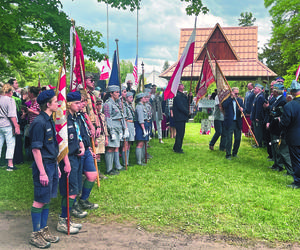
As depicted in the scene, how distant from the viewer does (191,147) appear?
12.5 metres

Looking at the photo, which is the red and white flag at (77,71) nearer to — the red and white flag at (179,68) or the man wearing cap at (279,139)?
the red and white flag at (179,68)

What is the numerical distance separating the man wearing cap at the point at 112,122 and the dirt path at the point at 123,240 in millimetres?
3366

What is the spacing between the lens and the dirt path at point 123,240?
412cm

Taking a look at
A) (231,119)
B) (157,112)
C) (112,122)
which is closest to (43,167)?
(112,122)

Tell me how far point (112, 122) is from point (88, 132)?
9.24 ft

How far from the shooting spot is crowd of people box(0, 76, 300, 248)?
4.13 m

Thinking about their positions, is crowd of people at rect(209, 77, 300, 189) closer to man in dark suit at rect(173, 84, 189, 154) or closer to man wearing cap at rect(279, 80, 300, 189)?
man wearing cap at rect(279, 80, 300, 189)

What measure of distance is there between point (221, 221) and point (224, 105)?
5.85 m

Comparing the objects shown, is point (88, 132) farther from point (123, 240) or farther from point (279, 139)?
point (279, 139)

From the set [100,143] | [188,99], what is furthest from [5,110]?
[188,99]

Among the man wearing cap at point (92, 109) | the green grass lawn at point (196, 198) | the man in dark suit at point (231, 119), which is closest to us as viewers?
the green grass lawn at point (196, 198)

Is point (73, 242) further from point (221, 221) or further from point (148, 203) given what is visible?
point (221, 221)

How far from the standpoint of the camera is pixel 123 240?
14.1 feet

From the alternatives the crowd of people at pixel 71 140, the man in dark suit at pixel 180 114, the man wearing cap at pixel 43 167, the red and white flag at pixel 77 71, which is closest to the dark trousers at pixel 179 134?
the man in dark suit at pixel 180 114
